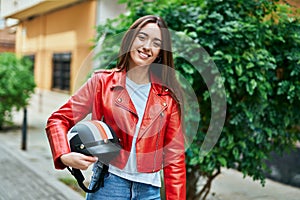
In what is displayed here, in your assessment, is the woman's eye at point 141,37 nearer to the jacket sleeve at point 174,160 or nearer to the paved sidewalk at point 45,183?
the jacket sleeve at point 174,160

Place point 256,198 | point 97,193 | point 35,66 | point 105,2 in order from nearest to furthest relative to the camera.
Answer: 1. point 97,193
2. point 256,198
3. point 105,2
4. point 35,66

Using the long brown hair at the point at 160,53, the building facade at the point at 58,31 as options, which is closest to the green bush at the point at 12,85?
the building facade at the point at 58,31

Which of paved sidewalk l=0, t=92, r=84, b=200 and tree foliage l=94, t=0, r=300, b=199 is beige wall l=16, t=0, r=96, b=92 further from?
tree foliage l=94, t=0, r=300, b=199

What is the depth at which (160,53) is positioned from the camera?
6.83ft

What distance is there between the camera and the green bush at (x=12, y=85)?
9719 millimetres

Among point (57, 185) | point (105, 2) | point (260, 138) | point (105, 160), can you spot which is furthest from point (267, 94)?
point (105, 2)

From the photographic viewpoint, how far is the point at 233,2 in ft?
13.0

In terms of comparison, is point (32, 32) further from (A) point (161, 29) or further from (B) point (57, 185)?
(A) point (161, 29)

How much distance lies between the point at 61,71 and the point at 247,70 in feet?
39.8

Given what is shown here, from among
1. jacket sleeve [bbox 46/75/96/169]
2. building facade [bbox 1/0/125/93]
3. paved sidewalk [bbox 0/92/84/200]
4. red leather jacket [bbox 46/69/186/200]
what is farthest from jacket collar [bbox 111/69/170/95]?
building facade [bbox 1/0/125/93]

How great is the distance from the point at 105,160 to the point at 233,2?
8.49 feet

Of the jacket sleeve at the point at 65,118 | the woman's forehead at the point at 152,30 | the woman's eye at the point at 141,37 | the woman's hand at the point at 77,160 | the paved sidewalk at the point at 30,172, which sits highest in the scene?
the woman's forehead at the point at 152,30

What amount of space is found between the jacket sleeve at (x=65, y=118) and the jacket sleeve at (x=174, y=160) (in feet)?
1.37

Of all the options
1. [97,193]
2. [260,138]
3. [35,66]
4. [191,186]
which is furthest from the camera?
[35,66]
